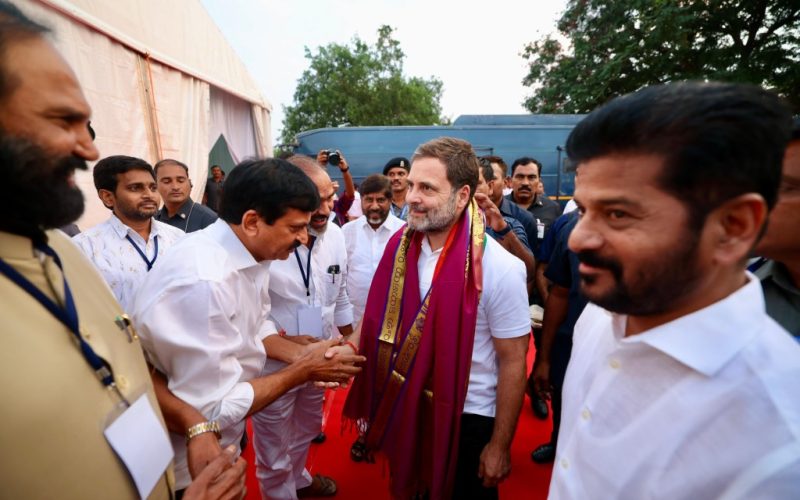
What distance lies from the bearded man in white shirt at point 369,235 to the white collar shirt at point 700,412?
2.77 meters

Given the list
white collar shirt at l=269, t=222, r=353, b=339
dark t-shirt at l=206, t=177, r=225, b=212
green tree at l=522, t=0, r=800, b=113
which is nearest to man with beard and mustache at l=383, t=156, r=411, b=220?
white collar shirt at l=269, t=222, r=353, b=339

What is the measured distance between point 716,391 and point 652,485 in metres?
0.23

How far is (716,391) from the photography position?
729 mm

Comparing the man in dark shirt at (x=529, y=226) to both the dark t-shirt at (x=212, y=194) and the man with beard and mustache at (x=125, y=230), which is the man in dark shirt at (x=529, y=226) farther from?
the dark t-shirt at (x=212, y=194)

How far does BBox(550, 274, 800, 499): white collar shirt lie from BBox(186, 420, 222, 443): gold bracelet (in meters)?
1.09

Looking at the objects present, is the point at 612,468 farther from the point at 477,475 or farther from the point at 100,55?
the point at 100,55

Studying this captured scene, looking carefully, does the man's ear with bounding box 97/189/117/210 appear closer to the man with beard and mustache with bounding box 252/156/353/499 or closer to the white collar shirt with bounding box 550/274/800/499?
the man with beard and mustache with bounding box 252/156/353/499

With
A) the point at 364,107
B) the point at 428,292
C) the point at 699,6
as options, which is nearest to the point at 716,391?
the point at 428,292

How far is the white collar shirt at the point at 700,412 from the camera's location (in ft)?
2.24

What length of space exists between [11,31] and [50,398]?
0.75 metres

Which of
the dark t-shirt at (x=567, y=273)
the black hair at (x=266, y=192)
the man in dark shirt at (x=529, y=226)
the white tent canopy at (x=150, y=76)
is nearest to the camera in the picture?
the black hair at (x=266, y=192)

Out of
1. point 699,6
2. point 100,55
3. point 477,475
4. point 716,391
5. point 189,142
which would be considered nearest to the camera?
point 716,391

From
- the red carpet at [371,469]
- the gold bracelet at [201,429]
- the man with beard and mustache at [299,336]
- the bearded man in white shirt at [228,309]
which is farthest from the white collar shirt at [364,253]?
the gold bracelet at [201,429]

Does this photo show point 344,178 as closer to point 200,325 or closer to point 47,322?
point 200,325
